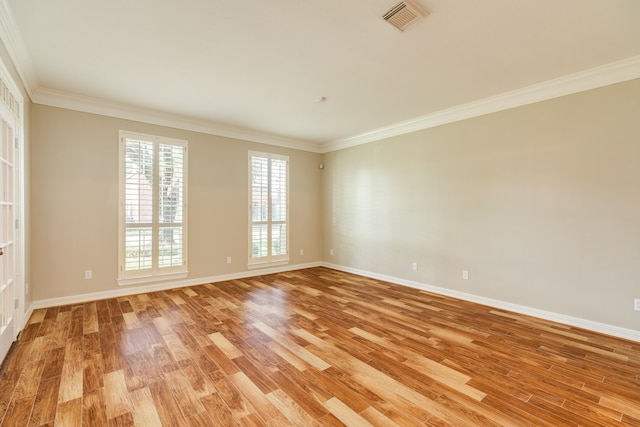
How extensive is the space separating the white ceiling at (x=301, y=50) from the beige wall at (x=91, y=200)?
0.41 m

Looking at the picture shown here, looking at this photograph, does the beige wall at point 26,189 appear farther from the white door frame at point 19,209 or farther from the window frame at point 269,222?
the window frame at point 269,222

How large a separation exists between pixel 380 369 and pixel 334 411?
0.63 metres

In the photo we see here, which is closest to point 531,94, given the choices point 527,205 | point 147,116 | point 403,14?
point 527,205

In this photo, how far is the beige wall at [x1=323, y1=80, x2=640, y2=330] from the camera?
2.95 m

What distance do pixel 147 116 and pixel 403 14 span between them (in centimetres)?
392

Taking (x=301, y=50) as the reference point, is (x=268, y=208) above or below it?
below

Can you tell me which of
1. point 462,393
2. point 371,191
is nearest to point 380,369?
point 462,393

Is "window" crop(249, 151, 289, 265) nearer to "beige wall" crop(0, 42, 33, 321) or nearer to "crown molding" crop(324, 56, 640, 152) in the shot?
"crown molding" crop(324, 56, 640, 152)

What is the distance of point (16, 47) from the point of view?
8.45 ft

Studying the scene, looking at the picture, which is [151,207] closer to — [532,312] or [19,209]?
[19,209]

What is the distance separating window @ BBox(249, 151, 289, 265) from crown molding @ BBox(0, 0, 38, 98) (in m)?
3.02

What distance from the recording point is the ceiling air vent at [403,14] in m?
2.09

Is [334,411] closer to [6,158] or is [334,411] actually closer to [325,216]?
[6,158]

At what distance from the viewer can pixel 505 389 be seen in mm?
2031
